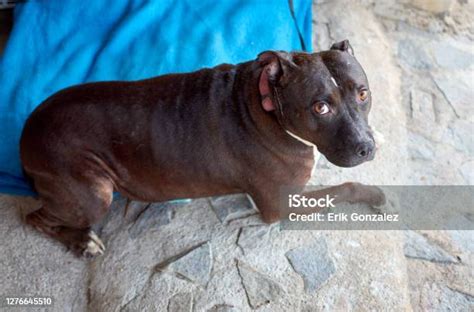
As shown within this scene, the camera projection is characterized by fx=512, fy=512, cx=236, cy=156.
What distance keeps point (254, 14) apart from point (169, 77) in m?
1.82

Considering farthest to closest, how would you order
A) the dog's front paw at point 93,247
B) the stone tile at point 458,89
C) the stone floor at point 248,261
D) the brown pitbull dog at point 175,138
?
1. the stone tile at point 458,89
2. the dog's front paw at point 93,247
3. the stone floor at point 248,261
4. the brown pitbull dog at point 175,138

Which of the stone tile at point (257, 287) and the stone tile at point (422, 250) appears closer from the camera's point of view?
the stone tile at point (257, 287)

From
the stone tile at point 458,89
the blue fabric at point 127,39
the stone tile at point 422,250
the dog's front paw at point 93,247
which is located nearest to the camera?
the dog's front paw at point 93,247

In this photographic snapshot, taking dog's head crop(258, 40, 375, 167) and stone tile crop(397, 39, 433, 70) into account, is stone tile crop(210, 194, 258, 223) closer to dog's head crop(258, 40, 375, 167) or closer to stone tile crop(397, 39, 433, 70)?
dog's head crop(258, 40, 375, 167)

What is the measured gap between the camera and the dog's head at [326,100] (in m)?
2.62

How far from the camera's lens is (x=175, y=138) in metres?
2.97

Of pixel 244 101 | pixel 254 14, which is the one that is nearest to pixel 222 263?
pixel 244 101

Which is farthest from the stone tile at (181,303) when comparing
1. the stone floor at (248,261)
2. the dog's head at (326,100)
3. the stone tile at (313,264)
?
the dog's head at (326,100)

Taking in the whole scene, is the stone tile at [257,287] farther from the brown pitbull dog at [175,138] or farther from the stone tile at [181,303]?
the brown pitbull dog at [175,138]

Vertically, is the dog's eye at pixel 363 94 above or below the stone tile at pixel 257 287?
above

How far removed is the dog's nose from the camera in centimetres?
262

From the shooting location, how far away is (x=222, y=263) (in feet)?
10.9

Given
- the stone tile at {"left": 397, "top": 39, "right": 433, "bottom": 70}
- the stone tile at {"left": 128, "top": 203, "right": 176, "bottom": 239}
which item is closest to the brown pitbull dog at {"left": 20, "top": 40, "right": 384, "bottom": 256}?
the stone tile at {"left": 128, "top": 203, "right": 176, "bottom": 239}

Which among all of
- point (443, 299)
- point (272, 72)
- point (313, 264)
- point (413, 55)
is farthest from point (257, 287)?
point (413, 55)
